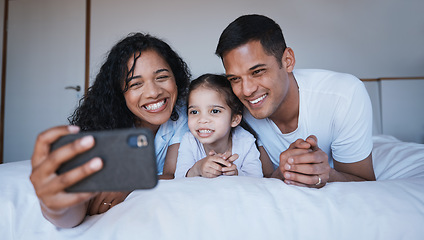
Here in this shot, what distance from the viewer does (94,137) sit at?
47cm

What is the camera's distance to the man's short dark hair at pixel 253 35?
1.17 meters

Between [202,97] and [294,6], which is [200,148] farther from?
[294,6]

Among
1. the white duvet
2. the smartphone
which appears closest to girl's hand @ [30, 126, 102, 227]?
the smartphone

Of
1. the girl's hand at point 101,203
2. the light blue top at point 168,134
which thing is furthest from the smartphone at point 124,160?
the light blue top at point 168,134

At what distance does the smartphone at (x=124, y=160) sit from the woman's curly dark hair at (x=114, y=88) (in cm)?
81

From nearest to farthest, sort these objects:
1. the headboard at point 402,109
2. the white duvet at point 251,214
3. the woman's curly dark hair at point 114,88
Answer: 1. the white duvet at point 251,214
2. the woman's curly dark hair at point 114,88
3. the headboard at point 402,109

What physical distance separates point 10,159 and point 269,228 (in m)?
3.68

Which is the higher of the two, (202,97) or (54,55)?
(54,55)

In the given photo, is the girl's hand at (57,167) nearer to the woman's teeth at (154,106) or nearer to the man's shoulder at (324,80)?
the woman's teeth at (154,106)

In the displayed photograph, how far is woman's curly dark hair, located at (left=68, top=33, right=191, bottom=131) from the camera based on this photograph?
4.17ft

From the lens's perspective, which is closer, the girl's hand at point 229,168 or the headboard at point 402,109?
the girl's hand at point 229,168

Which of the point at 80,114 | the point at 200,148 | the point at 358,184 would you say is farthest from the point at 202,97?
the point at 358,184

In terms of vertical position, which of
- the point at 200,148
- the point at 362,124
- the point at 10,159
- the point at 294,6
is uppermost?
the point at 294,6

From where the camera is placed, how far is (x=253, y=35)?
117 cm
